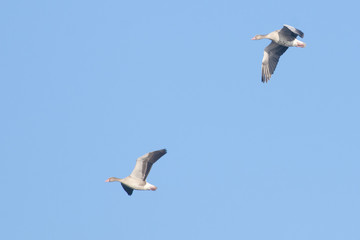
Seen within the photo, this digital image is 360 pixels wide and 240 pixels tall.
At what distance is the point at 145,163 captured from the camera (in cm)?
3428

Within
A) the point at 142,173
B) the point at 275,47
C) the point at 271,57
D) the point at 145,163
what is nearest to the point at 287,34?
the point at 275,47

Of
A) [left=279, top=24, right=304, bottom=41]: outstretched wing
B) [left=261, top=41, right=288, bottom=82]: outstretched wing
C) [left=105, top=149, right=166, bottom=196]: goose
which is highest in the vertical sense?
[left=279, top=24, right=304, bottom=41]: outstretched wing

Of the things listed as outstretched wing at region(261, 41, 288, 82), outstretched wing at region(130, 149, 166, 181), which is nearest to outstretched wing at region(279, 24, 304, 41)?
outstretched wing at region(261, 41, 288, 82)

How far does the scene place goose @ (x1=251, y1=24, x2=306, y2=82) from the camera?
3966cm

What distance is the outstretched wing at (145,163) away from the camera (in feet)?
111

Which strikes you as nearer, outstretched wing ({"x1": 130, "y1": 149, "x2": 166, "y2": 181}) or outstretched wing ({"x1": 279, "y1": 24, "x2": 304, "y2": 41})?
outstretched wing ({"x1": 130, "y1": 149, "x2": 166, "y2": 181})

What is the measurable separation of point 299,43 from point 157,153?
37.3 ft

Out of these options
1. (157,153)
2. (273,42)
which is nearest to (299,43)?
(273,42)

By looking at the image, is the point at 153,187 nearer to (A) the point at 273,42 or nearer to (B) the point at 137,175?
(B) the point at 137,175

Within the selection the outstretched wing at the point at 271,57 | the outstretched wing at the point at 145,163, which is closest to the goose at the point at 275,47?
the outstretched wing at the point at 271,57

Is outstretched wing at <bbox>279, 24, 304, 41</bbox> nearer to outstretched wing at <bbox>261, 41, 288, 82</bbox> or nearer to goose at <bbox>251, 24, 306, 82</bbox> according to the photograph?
goose at <bbox>251, 24, 306, 82</bbox>

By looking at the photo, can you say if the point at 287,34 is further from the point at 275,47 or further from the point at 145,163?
the point at 145,163

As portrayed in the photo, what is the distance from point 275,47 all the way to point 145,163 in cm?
1143

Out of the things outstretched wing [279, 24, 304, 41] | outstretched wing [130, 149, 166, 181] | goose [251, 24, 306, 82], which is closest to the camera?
outstretched wing [130, 149, 166, 181]
